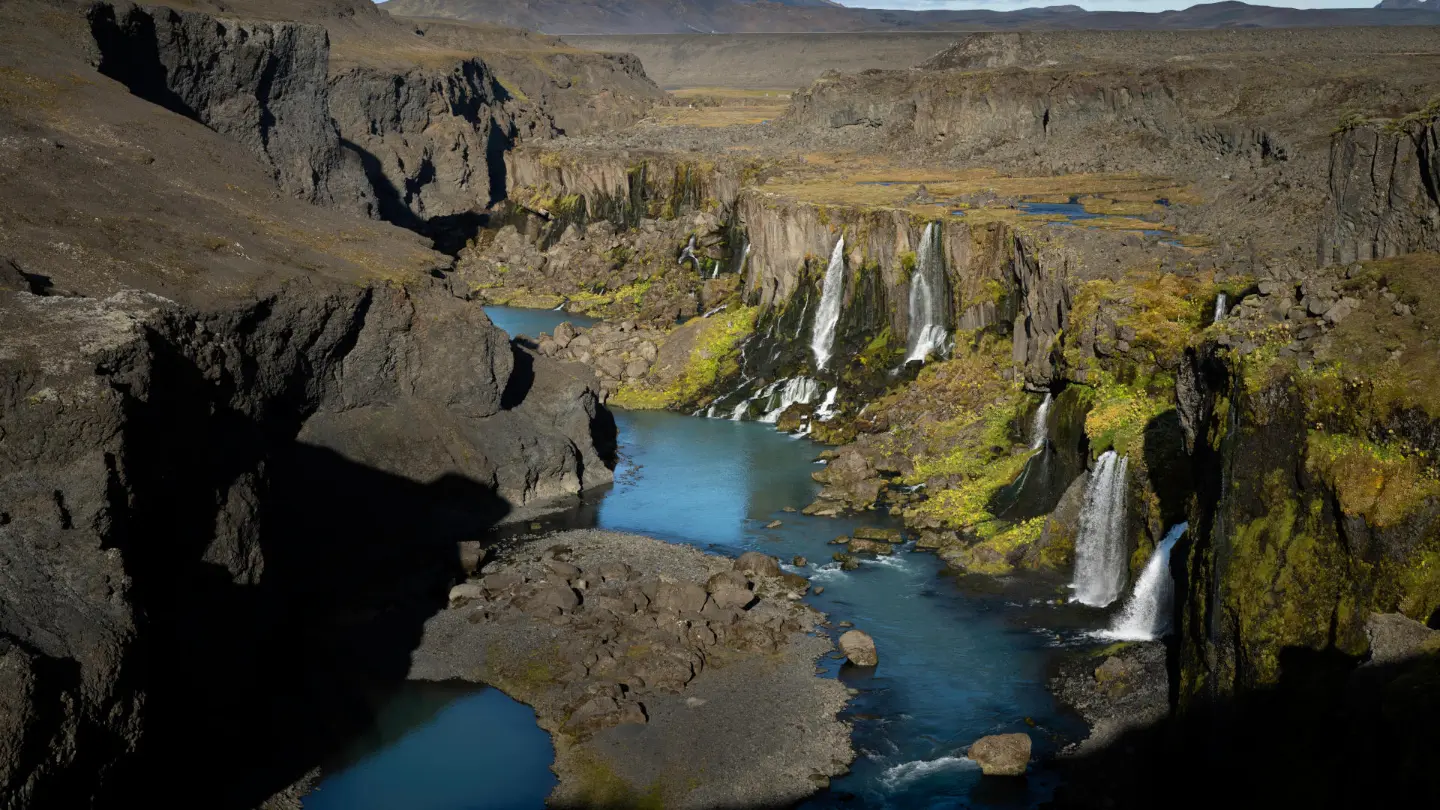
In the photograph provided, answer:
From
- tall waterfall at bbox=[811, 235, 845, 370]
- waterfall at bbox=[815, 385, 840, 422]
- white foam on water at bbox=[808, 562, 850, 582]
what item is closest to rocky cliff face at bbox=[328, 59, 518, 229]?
tall waterfall at bbox=[811, 235, 845, 370]

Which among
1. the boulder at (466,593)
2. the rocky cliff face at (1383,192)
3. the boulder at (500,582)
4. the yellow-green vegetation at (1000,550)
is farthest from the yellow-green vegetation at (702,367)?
the rocky cliff face at (1383,192)

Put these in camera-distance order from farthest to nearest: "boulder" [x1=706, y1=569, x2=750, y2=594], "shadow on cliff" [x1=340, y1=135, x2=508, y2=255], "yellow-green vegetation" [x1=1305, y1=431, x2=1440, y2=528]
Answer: "shadow on cliff" [x1=340, y1=135, x2=508, y2=255] → "boulder" [x1=706, y1=569, x2=750, y2=594] → "yellow-green vegetation" [x1=1305, y1=431, x2=1440, y2=528]

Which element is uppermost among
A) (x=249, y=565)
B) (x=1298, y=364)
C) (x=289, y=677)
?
(x=1298, y=364)

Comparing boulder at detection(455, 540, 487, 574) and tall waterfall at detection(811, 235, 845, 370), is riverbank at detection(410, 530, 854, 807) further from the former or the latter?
tall waterfall at detection(811, 235, 845, 370)

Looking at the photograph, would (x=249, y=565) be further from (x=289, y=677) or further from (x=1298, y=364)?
(x=1298, y=364)

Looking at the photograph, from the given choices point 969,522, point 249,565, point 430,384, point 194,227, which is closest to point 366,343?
point 430,384
